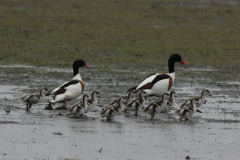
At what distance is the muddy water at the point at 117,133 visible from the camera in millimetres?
7508

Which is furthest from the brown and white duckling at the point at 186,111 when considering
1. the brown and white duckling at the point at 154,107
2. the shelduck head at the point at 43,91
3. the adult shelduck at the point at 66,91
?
the shelduck head at the point at 43,91

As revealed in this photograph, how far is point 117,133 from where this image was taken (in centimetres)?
883

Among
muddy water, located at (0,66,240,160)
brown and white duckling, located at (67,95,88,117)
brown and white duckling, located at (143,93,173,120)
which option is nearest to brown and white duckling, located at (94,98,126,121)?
muddy water, located at (0,66,240,160)

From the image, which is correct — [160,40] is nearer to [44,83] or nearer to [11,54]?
[11,54]

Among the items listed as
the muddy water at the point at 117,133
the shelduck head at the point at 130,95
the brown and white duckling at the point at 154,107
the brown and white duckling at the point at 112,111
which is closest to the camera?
the muddy water at the point at 117,133

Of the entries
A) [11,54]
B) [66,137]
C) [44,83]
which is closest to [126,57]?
[11,54]

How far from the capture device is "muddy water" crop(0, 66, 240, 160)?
7.51m

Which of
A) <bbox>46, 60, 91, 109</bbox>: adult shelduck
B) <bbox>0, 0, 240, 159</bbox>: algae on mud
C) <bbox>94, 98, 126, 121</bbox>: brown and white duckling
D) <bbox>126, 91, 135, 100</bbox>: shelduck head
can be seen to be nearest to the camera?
<bbox>0, 0, 240, 159</bbox>: algae on mud

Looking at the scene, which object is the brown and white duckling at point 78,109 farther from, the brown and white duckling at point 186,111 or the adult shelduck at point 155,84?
the adult shelduck at point 155,84

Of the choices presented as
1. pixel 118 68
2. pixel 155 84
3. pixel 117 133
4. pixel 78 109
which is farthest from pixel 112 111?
pixel 118 68

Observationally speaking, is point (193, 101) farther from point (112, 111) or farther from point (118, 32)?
point (118, 32)

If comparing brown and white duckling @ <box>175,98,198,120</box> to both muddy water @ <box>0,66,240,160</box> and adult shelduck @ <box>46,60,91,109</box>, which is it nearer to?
muddy water @ <box>0,66,240,160</box>

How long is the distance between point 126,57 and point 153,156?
13218mm

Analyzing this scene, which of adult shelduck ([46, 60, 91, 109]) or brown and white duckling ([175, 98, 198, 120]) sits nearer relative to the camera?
brown and white duckling ([175, 98, 198, 120])
